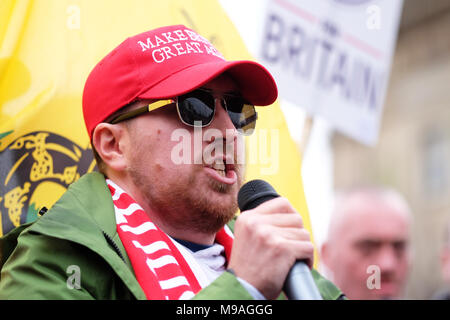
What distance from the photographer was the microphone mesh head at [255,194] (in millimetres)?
1868

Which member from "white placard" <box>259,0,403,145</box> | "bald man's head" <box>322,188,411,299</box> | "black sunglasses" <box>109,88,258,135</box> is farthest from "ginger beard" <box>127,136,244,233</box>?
"bald man's head" <box>322,188,411,299</box>

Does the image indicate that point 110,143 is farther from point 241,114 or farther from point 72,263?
point 72,263

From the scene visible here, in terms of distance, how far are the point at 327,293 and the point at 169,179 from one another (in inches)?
25.0

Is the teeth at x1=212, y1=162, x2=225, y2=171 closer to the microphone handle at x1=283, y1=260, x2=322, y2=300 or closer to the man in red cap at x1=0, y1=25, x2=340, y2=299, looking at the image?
the man in red cap at x1=0, y1=25, x2=340, y2=299

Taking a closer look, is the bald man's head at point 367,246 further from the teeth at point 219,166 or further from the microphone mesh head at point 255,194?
the microphone mesh head at point 255,194

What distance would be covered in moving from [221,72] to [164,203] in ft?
1.48

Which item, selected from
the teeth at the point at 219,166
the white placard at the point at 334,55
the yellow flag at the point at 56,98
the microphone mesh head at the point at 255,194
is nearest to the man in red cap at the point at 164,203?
the teeth at the point at 219,166

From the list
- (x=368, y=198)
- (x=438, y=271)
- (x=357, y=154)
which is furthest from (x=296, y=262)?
(x=357, y=154)

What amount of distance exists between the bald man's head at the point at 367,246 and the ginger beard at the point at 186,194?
2.09m

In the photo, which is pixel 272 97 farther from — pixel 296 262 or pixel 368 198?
pixel 368 198

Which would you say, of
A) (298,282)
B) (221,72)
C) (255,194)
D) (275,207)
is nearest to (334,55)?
(221,72)

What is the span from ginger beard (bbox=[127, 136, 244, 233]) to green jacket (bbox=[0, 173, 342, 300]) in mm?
241

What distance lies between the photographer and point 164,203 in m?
2.22

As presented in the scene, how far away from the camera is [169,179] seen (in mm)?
2211
